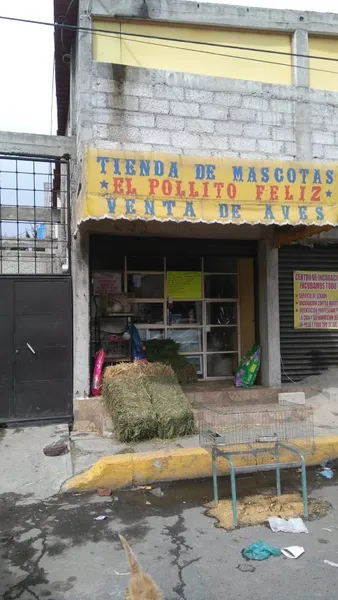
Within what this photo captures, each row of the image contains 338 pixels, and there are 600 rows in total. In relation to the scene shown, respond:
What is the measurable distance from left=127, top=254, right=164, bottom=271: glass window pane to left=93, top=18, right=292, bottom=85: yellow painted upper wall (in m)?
3.29

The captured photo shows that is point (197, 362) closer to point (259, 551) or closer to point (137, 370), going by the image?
point (137, 370)

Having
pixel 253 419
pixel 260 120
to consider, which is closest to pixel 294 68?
pixel 260 120

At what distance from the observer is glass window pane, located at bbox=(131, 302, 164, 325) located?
9.22m

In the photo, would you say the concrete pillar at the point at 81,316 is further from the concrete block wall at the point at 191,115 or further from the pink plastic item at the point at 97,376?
the concrete block wall at the point at 191,115

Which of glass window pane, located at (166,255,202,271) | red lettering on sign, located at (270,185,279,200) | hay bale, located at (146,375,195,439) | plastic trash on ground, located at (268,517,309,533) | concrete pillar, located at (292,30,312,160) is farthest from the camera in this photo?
glass window pane, located at (166,255,202,271)

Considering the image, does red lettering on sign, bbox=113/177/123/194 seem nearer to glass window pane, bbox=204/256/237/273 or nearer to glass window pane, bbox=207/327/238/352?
glass window pane, bbox=204/256/237/273

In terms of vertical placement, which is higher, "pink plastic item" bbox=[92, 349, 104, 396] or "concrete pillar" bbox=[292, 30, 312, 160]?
"concrete pillar" bbox=[292, 30, 312, 160]

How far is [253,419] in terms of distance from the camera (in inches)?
223

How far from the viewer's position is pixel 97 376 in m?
7.80

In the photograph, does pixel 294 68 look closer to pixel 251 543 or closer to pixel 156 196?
pixel 156 196

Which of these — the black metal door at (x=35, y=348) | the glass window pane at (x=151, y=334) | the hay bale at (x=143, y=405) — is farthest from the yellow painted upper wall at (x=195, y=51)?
the hay bale at (x=143, y=405)

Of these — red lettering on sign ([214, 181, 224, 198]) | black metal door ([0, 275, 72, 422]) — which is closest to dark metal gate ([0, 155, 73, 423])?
black metal door ([0, 275, 72, 422])

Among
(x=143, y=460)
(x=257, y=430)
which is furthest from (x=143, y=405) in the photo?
(x=257, y=430)

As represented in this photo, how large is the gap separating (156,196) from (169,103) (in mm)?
2608
